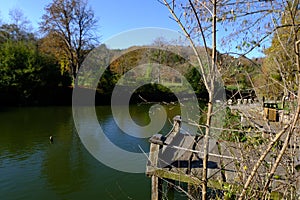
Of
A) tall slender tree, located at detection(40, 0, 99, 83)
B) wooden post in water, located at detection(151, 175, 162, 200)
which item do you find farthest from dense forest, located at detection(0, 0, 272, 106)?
wooden post in water, located at detection(151, 175, 162, 200)

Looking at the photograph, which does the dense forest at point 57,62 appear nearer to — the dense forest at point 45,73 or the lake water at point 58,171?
the dense forest at point 45,73

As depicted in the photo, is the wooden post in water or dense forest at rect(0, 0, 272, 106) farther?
dense forest at rect(0, 0, 272, 106)

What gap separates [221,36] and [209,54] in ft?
0.79

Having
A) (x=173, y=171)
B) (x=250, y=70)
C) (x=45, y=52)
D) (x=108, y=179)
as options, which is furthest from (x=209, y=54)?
(x=45, y=52)

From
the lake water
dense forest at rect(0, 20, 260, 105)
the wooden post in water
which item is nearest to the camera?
the wooden post in water

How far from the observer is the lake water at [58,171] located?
16.4ft

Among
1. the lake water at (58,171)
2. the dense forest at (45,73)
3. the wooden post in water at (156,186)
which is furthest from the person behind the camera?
the dense forest at (45,73)

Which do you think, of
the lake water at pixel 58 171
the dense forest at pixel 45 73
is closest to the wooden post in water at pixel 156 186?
the lake water at pixel 58 171

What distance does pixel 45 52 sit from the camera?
1953 cm

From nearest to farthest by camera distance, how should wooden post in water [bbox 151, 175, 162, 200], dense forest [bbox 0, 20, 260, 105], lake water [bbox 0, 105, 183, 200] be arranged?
1. wooden post in water [bbox 151, 175, 162, 200]
2. lake water [bbox 0, 105, 183, 200]
3. dense forest [bbox 0, 20, 260, 105]

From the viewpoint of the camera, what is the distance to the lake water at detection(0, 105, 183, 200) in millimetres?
5004

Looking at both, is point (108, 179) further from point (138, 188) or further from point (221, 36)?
point (221, 36)

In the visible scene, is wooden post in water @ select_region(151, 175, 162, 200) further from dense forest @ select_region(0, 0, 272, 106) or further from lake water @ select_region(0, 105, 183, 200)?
dense forest @ select_region(0, 0, 272, 106)

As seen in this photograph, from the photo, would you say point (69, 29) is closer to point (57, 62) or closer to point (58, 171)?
point (57, 62)
